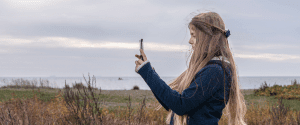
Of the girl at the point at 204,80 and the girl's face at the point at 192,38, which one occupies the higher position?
the girl's face at the point at 192,38

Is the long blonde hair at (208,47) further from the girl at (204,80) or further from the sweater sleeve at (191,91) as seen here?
the sweater sleeve at (191,91)

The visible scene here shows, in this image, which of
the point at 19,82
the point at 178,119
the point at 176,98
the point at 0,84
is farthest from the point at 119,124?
the point at 0,84

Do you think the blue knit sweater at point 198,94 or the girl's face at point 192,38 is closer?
the blue knit sweater at point 198,94

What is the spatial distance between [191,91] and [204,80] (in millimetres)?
132

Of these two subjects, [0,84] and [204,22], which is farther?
[0,84]

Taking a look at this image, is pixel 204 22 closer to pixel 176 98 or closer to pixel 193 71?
pixel 193 71

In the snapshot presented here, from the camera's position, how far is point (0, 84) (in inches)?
680

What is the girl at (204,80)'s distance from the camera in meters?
1.80

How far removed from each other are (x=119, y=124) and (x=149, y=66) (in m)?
3.36

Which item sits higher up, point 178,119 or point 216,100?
point 216,100

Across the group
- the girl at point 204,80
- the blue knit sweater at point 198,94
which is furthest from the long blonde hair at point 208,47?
the blue knit sweater at point 198,94

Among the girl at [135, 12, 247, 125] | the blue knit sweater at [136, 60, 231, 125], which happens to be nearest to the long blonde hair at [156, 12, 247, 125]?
the girl at [135, 12, 247, 125]

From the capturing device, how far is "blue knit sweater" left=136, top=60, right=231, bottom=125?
70.3 inches

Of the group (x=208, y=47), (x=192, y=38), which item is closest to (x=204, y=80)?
(x=208, y=47)
